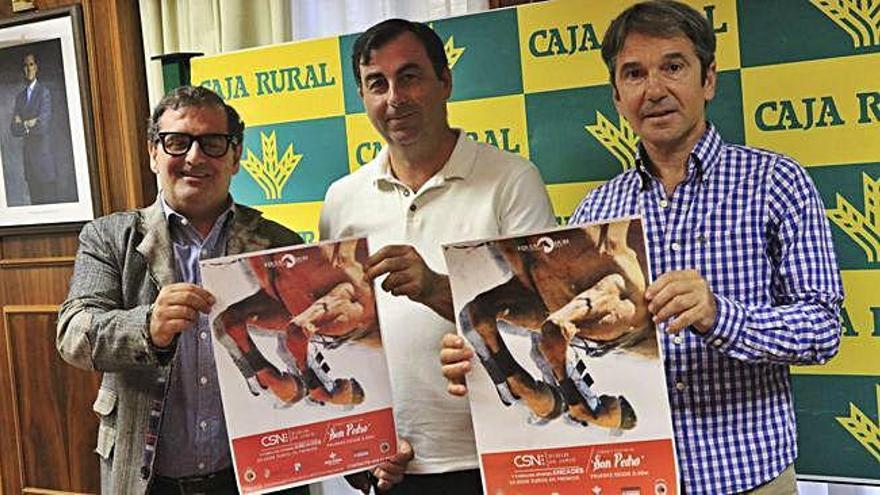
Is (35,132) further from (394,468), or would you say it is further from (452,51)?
(394,468)

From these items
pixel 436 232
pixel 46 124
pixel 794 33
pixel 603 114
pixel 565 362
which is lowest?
pixel 565 362

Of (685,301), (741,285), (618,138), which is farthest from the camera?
(618,138)

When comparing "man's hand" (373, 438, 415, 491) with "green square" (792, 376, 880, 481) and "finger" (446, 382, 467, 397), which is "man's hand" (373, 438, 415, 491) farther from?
"green square" (792, 376, 880, 481)

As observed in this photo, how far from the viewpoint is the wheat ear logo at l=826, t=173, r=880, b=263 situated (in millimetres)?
2229

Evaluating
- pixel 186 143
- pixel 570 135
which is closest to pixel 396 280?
pixel 186 143

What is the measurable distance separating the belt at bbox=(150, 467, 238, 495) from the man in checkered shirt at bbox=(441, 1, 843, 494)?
552mm

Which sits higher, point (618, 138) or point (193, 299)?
point (618, 138)

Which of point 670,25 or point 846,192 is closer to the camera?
point 670,25

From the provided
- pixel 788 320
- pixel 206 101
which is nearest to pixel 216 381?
pixel 206 101

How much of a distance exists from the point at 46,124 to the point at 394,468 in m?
2.50

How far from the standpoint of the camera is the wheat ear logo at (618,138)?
8.10 ft

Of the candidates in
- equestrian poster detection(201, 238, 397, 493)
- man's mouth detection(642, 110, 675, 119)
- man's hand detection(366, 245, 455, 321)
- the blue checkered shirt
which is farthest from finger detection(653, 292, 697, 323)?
equestrian poster detection(201, 238, 397, 493)

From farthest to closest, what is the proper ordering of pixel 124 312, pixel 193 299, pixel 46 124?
pixel 46 124 → pixel 124 312 → pixel 193 299

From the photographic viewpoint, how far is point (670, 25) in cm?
172
